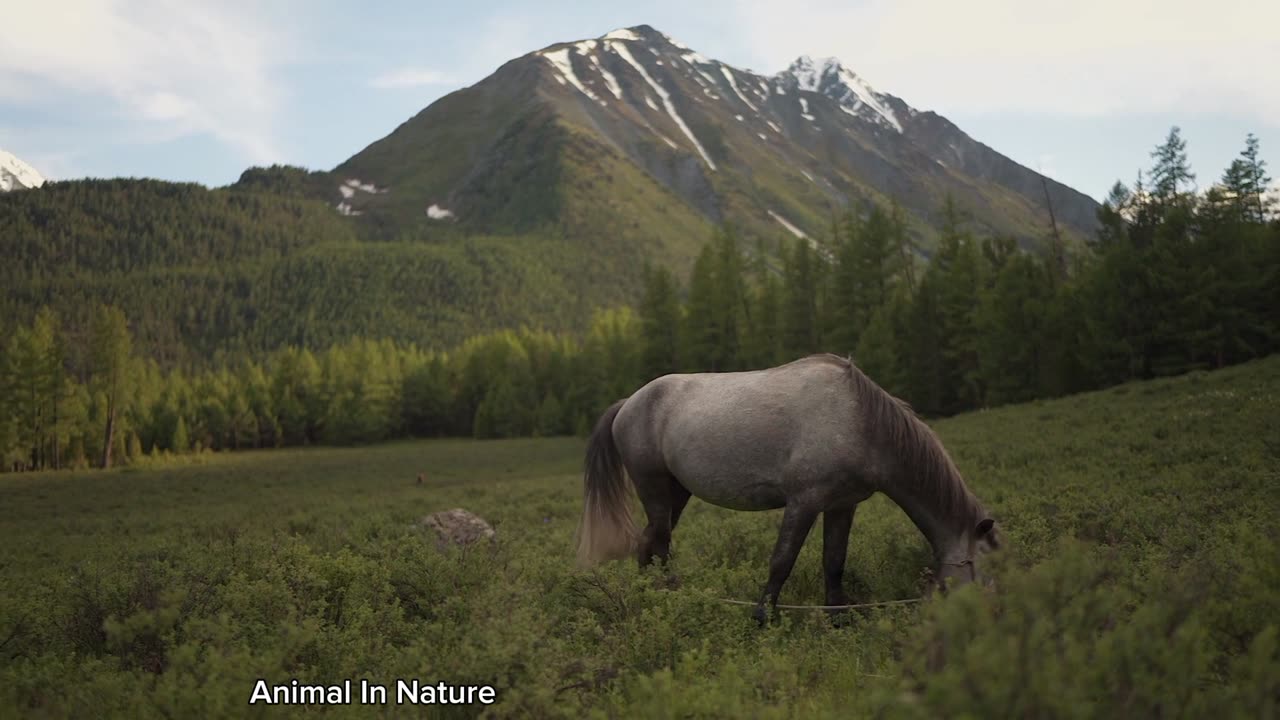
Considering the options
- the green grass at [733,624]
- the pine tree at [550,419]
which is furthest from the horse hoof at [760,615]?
the pine tree at [550,419]

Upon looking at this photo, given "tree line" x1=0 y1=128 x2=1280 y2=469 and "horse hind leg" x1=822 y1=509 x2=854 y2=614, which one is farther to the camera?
"tree line" x1=0 y1=128 x2=1280 y2=469

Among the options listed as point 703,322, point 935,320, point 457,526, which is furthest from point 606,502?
point 703,322

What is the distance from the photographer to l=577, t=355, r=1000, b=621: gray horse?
6.17 m

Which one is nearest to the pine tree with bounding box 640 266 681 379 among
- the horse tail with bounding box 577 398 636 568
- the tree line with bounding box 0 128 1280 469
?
the tree line with bounding box 0 128 1280 469

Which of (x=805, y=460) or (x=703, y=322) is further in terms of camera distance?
(x=703, y=322)

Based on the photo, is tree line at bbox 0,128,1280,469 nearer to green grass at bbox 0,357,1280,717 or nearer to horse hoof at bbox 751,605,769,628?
green grass at bbox 0,357,1280,717

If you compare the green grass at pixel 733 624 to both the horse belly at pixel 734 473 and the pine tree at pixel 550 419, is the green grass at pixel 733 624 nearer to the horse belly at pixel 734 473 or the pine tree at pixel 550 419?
the horse belly at pixel 734 473

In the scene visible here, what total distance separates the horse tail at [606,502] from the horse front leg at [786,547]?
7.11 ft

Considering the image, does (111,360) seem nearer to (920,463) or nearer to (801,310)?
(801,310)

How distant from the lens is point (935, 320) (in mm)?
41938

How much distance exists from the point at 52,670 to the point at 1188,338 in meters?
40.6

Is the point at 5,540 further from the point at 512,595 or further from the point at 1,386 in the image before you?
the point at 1,386

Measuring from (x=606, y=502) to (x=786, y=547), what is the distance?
2.62 metres

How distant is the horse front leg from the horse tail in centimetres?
217
